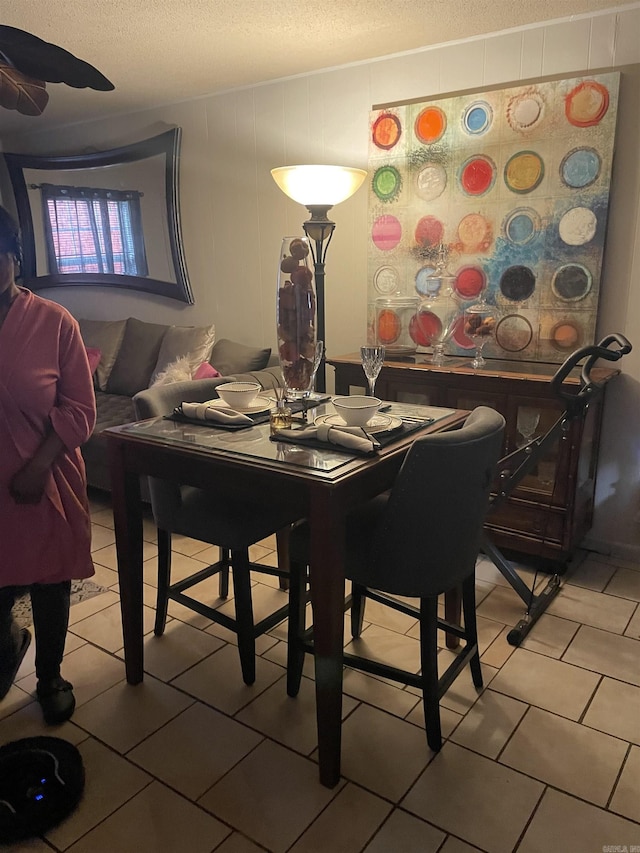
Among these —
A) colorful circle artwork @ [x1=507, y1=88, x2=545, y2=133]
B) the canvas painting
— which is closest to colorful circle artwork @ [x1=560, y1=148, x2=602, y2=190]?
the canvas painting

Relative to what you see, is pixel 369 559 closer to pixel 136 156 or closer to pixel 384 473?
pixel 384 473

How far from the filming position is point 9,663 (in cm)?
205

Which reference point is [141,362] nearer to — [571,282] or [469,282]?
[469,282]

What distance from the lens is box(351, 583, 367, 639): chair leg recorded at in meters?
2.15

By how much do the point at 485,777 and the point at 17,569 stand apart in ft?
4.49

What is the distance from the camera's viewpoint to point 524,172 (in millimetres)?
2773

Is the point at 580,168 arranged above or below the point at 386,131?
below

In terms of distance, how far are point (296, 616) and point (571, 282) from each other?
1.87 metres

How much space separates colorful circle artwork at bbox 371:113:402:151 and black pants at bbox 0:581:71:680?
246 centimetres

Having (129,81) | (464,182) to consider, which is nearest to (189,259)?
(129,81)

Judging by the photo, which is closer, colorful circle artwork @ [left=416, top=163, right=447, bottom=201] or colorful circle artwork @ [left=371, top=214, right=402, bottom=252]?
colorful circle artwork @ [left=416, top=163, right=447, bottom=201]

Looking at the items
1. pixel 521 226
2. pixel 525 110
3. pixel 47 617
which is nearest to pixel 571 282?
pixel 521 226

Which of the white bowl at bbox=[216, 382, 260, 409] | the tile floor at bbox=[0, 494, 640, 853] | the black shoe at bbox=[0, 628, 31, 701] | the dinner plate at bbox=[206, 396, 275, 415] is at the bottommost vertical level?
the tile floor at bbox=[0, 494, 640, 853]

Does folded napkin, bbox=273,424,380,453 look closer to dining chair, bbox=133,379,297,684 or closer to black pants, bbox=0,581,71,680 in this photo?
dining chair, bbox=133,379,297,684
